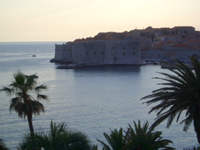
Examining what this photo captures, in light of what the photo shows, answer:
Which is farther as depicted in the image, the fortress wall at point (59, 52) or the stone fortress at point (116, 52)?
the fortress wall at point (59, 52)

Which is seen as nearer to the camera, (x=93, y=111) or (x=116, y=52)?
(x=93, y=111)

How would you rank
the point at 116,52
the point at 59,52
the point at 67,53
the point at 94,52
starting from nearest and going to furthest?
the point at 116,52 → the point at 94,52 → the point at 67,53 → the point at 59,52

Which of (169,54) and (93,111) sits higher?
(169,54)

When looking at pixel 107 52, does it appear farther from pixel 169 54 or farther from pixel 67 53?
pixel 169 54

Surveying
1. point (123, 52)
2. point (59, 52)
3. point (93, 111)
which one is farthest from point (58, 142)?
point (59, 52)

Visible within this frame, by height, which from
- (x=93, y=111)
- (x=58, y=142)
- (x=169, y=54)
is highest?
(x=169, y=54)

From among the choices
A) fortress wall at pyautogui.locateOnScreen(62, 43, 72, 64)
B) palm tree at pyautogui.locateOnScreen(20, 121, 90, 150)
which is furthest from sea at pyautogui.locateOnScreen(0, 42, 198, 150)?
fortress wall at pyautogui.locateOnScreen(62, 43, 72, 64)

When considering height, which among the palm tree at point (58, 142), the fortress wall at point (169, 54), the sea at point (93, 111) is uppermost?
the fortress wall at point (169, 54)

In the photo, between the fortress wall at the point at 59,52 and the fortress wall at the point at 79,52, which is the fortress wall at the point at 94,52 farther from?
the fortress wall at the point at 59,52

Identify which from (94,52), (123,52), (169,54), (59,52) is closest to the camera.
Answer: (123,52)

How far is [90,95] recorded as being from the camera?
18453 millimetres

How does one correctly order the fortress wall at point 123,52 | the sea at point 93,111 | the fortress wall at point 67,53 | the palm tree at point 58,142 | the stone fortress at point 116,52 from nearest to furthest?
the palm tree at point 58,142 → the sea at point 93,111 → the fortress wall at point 123,52 → the stone fortress at point 116,52 → the fortress wall at point 67,53

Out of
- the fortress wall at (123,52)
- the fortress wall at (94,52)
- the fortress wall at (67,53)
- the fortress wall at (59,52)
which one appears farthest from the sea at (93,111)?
the fortress wall at (59,52)

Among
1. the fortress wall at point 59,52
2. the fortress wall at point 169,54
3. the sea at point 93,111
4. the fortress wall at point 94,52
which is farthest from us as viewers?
the fortress wall at point 59,52
